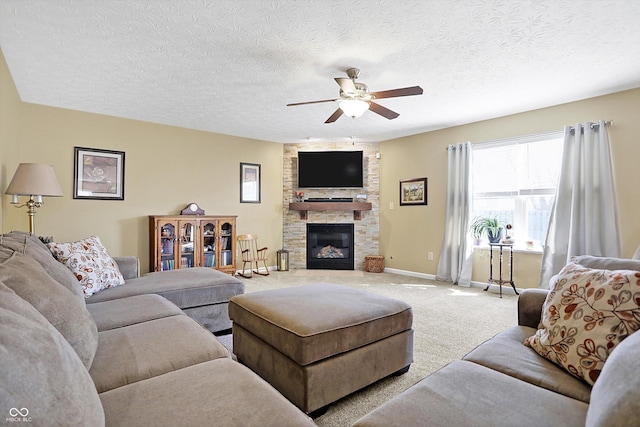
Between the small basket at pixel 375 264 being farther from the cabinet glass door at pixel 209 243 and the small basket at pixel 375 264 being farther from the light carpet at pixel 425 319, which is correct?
the cabinet glass door at pixel 209 243

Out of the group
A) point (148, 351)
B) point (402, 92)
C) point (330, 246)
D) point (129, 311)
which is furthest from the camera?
point (330, 246)

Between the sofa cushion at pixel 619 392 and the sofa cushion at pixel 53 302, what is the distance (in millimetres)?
1583

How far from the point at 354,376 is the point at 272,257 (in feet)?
14.8

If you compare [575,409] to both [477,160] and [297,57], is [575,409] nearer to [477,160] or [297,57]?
[297,57]

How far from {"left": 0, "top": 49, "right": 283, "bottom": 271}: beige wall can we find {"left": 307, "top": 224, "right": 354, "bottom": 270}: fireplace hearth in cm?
67

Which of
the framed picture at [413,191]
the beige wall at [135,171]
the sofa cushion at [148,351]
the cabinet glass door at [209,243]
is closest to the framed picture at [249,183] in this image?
the beige wall at [135,171]

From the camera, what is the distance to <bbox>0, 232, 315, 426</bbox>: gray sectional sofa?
67 cm

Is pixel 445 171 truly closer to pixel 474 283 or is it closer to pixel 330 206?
pixel 474 283

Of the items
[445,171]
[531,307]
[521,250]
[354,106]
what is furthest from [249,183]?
[531,307]

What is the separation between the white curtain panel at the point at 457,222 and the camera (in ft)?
15.9

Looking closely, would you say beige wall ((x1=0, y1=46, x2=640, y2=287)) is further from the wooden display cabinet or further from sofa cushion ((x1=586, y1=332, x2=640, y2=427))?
sofa cushion ((x1=586, y1=332, x2=640, y2=427))

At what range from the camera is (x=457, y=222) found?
497cm

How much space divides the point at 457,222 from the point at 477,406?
430 cm

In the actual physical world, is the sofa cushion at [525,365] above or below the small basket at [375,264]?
above
